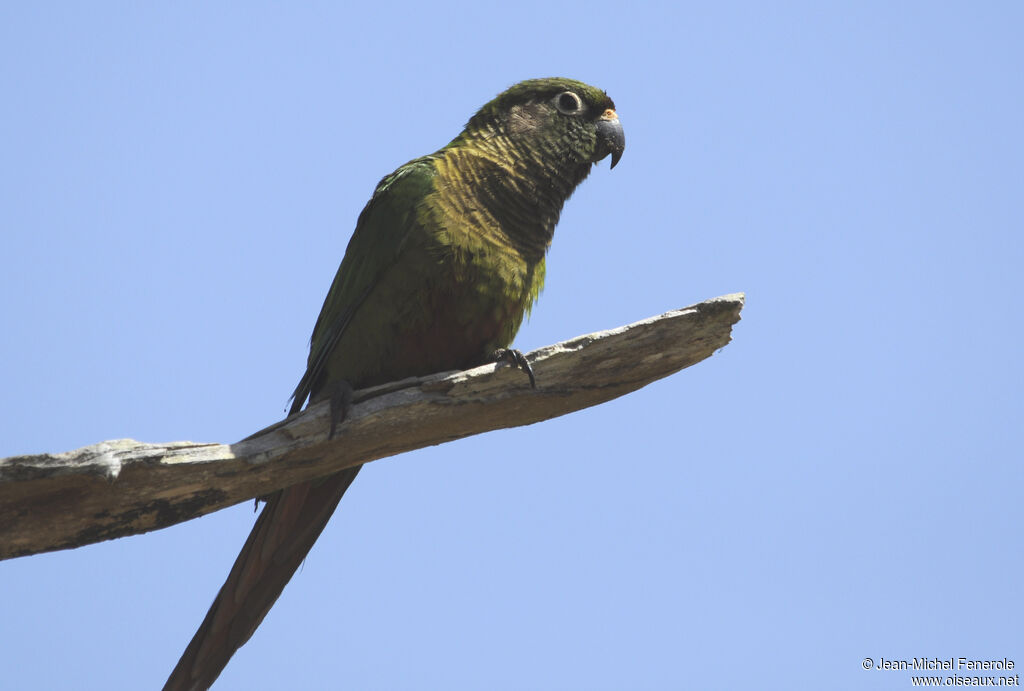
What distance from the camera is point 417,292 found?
5.07 metres

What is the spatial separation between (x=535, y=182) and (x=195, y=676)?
3885 mm

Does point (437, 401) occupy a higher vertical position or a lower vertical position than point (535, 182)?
lower

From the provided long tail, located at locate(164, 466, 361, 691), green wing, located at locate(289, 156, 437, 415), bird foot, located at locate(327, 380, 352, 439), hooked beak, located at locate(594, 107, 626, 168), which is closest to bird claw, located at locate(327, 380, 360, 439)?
bird foot, located at locate(327, 380, 352, 439)

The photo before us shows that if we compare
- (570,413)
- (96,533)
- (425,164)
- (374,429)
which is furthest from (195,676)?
(425,164)

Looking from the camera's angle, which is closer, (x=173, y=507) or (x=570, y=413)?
(x=173, y=507)

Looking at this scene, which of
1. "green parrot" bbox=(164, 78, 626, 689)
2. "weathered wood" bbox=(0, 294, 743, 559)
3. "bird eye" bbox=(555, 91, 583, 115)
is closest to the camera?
"weathered wood" bbox=(0, 294, 743, 559)

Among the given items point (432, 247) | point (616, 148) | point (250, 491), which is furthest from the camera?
point (616, 148)

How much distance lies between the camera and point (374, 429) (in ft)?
15.7

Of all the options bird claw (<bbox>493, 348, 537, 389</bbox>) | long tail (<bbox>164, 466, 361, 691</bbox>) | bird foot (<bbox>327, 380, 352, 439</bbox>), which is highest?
bird claw (<bbox>493, 348, 537, 389</bbox>)

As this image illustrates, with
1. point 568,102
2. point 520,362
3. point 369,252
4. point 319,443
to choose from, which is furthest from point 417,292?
point 568,102

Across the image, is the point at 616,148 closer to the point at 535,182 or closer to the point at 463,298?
the point at 535,182

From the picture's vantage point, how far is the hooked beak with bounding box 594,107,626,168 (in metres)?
6.13

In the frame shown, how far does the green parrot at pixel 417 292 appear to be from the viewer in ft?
16.7

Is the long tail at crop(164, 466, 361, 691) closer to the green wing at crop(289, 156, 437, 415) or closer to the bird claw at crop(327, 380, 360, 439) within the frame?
the green wing at crop(289, 156, 437, 415)
